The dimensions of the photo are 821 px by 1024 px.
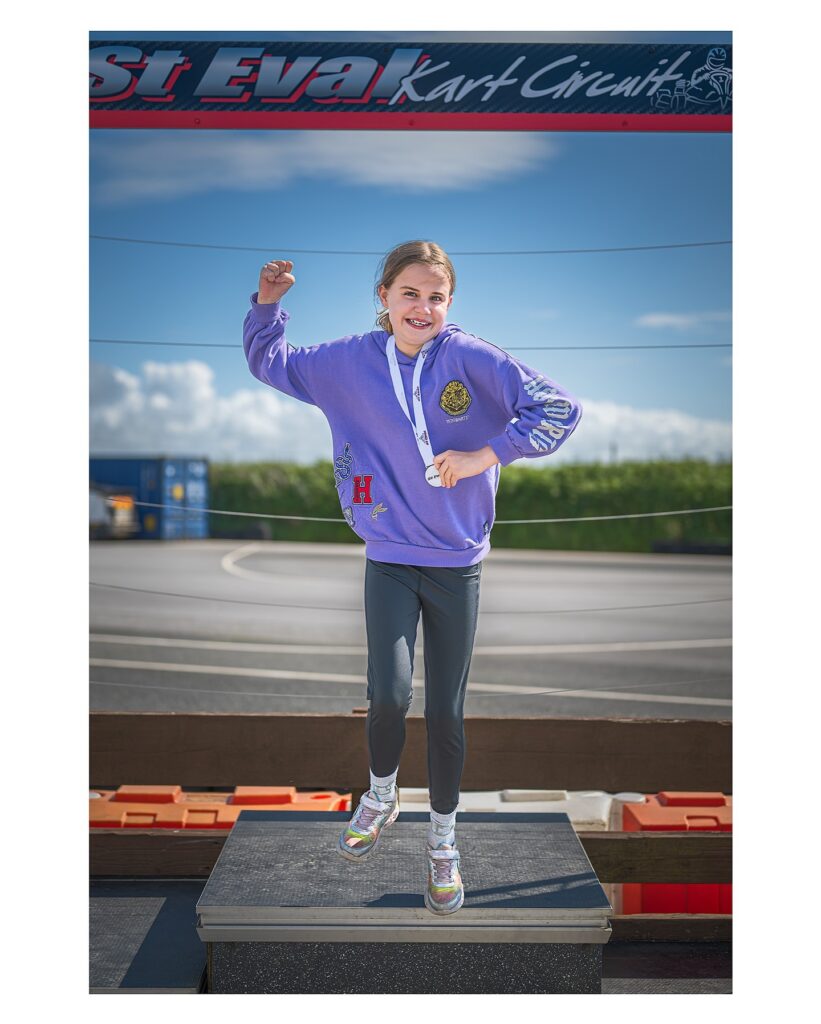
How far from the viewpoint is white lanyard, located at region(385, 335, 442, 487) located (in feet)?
9.18

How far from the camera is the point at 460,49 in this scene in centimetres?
331

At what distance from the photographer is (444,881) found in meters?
2.74

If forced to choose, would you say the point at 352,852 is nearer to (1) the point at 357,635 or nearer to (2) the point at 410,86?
(2) the point at 410,86

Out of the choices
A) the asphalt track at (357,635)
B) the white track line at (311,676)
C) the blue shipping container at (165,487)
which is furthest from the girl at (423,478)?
the blue shipping container at (165,487)

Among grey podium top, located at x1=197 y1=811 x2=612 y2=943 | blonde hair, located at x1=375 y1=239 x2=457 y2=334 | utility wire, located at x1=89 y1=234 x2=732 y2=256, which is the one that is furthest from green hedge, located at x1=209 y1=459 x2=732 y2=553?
blonde hair, located at x1=375 y1=239 x2=457 y2=334

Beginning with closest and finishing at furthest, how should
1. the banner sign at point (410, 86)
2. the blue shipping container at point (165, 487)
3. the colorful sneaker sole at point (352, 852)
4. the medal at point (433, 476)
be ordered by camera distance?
the medal at point (433, 476) < the colorful sneaker sole at point (352, 852) < the banner sign at point (410, 86) < the blue shipping container at point (165, 487)

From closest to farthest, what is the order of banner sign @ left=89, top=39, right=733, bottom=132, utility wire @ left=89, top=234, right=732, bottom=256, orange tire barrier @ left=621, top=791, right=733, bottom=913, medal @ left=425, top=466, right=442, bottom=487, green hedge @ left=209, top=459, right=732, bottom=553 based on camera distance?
medal @ left=425, top=466, right=442, bottom=487 → banner sign @ left=89, top=39, right=733, bottom=132 → orange tire barrier @ left=621, top=791, right=733, bottom=913 → utility wire @ left=89, top=234, right=732, bottom=256 → green hedge @ left=209, top=459, right=732, bottom=553

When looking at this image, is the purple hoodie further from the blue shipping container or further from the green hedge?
the green hedge

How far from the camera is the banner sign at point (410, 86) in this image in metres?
3.34

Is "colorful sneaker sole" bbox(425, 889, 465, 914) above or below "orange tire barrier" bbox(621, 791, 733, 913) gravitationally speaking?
above

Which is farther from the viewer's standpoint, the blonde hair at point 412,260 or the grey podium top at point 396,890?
the blonde hair at point 412,260

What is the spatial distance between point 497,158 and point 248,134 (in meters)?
0.97

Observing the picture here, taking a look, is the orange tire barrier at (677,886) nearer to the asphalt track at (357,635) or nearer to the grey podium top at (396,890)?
the grey podium top at (396,890)

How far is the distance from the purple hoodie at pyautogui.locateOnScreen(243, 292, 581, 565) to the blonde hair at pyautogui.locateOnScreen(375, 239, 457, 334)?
0.48ft
